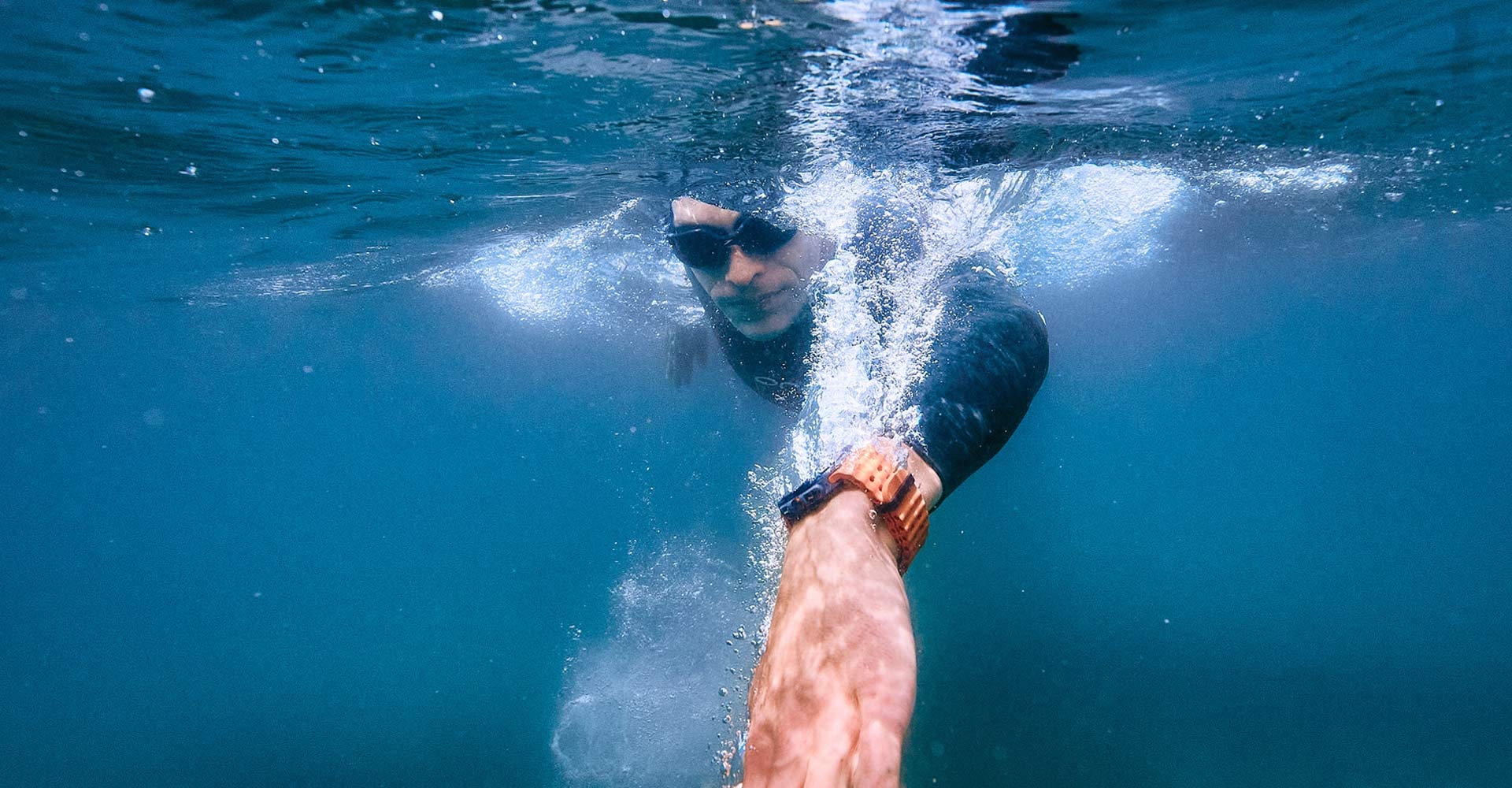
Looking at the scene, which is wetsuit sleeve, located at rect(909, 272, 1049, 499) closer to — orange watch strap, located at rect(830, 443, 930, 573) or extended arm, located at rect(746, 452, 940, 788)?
orange watch strap, located at rect(830, 443, 930, 573)

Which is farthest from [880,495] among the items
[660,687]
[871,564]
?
[660,687]

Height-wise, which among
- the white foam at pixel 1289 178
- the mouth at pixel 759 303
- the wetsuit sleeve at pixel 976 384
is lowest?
the mouth at pixel 759 303

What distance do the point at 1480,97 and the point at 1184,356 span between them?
73.2 metres

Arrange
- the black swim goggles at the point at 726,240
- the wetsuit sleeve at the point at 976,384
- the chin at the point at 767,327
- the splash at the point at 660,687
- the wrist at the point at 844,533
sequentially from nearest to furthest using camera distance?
the wrist at the point at 844,533 < the wetsuit sleeve at the point at 976,384 < the chin at the point at 767,327 < the black swim goggles at the point at 726,240 < the splash at the point at 660,687

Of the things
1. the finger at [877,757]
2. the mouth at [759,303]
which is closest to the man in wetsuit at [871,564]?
the finger at [877,757]

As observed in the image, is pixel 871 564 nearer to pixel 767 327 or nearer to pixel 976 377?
pixel 976 377

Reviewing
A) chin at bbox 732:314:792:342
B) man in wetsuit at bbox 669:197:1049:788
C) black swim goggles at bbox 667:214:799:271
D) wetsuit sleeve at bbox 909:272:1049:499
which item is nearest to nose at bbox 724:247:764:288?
black swim goggles at bbox 667:214:799:271

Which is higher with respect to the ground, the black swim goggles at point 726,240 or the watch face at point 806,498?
the watch face at point 806,498

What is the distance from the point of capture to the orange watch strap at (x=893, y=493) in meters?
2.32

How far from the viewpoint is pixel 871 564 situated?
1970mm

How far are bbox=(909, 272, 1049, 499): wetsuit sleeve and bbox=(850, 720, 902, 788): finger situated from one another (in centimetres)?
179

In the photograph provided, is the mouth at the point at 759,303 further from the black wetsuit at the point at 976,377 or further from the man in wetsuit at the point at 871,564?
the man in wetsuit at the point at 871,564

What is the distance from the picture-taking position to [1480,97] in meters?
9.80

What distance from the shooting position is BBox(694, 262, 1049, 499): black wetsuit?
3.22 m
